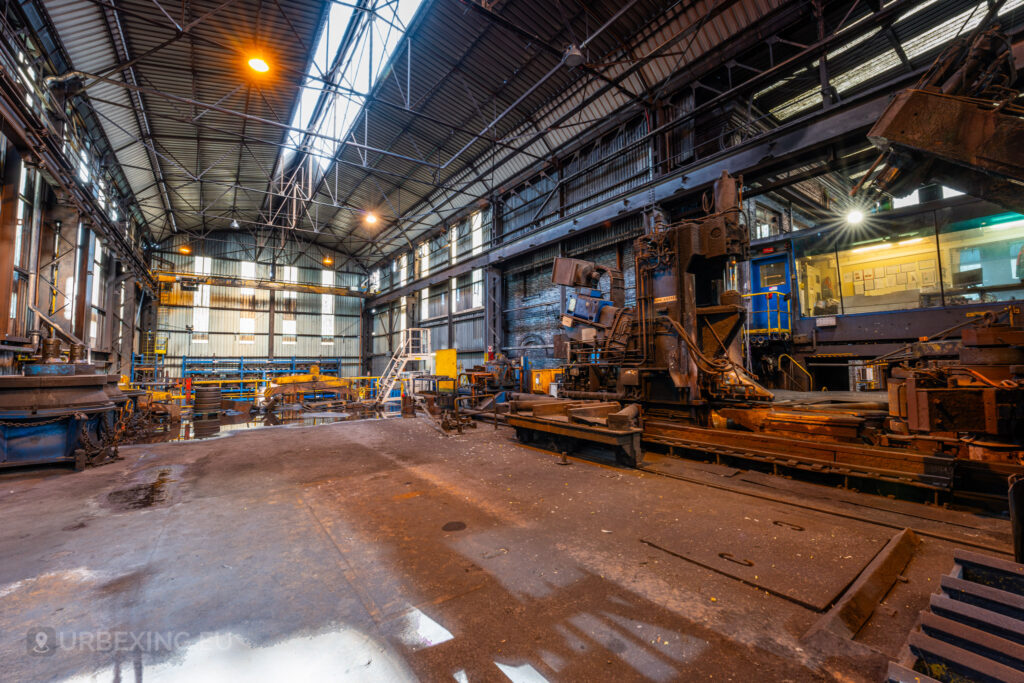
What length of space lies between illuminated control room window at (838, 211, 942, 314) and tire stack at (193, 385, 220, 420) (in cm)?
2007

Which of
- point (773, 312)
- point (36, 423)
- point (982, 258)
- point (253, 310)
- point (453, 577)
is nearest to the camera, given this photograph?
point (453, 577)

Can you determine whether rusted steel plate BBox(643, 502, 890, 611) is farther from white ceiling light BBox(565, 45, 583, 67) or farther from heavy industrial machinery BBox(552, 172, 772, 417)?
white ceiling light BBox(565, 45, 583, 67)

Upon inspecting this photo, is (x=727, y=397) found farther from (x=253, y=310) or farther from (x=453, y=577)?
(x=253, y=310)

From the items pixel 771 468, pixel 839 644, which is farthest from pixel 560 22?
pixel 839 644

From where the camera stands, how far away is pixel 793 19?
27.0 ft

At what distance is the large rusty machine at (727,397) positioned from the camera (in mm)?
3895

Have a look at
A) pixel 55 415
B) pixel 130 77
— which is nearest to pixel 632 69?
pixel 55 415

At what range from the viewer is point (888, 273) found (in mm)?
14945

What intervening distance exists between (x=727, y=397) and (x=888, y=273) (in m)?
14.5

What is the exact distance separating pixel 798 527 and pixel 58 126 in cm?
1783

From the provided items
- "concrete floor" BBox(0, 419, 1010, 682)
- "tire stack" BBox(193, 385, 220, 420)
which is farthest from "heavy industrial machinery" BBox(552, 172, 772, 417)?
"tire stack" BBox(193, 385, 220, 420)

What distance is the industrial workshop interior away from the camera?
2.17 m

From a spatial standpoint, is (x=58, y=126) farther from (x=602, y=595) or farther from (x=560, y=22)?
(x=602, y=595)

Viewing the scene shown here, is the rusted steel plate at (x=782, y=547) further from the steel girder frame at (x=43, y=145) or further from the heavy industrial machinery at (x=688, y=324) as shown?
the steel girder frame at (x=43, y=145)
